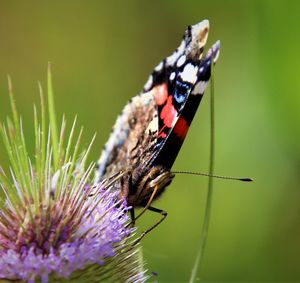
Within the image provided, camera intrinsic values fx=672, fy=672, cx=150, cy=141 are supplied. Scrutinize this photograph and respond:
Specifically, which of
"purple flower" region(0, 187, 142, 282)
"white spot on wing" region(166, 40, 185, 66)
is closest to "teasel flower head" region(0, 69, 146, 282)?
"purple flower" region(0, 187, 142, 282)

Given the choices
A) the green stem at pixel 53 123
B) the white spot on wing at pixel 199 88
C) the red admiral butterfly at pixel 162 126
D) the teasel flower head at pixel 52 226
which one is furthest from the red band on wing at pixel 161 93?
the green stem at pixel 53 123

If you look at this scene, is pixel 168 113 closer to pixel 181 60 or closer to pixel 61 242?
pixel 181 60

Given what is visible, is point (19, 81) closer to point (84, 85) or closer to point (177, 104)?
point (84, 85)

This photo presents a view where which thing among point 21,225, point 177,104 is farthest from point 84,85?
point 21,225

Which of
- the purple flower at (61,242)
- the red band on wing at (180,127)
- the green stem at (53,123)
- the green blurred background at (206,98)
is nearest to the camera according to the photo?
the green stem at (53,123)

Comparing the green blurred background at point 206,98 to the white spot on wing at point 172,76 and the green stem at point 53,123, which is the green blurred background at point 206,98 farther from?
the green stem at point 53,123

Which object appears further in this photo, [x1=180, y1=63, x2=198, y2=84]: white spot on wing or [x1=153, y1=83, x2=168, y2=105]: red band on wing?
[x1=153, y1=83, x2=168, y2=105]: red band on wing

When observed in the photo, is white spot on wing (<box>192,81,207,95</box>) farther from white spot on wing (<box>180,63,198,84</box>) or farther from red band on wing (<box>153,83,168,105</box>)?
red band on wing (<box>153,83,168,105</box>)
